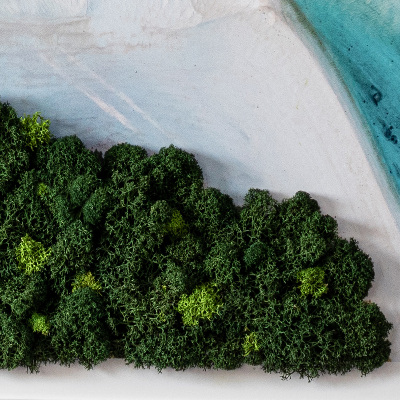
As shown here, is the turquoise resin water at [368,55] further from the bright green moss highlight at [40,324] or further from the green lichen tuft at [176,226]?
the bright green moss highlight at [40,324]

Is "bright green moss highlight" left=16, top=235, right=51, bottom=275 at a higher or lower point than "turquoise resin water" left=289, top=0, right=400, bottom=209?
lower

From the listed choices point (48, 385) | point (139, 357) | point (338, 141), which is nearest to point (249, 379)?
point (139, 357)

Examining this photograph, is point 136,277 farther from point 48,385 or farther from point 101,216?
point 48,385

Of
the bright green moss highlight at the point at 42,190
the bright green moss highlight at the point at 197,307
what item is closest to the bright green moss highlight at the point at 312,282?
the bright green moss highlight at the point at 197,307

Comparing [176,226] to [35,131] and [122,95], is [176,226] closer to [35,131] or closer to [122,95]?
[122,95]

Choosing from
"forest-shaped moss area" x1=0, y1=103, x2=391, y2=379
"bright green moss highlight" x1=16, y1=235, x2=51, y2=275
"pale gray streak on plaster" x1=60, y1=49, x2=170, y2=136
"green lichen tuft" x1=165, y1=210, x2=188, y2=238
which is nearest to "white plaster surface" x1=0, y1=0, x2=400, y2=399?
"pale gray streak on plaster" x1=60, y1=49, x2=170, y2=136

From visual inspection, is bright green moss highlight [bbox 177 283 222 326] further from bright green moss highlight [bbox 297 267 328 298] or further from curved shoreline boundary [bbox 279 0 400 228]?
curved shoreline boundary [bbox 279 0 400 228]
